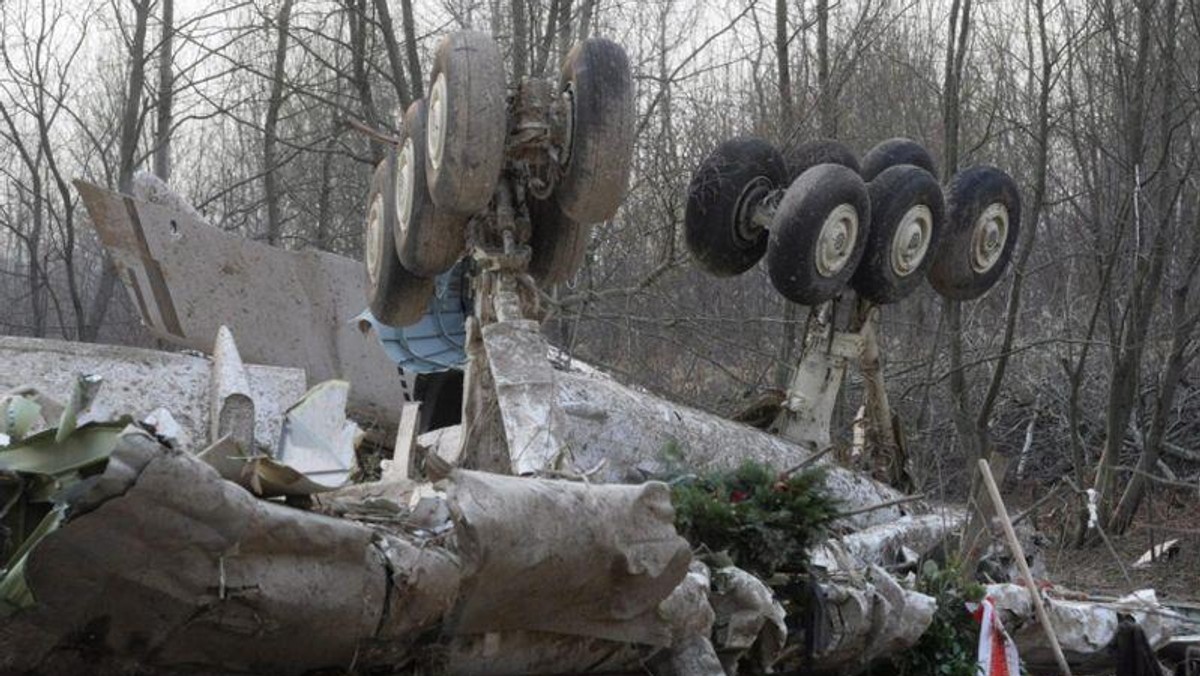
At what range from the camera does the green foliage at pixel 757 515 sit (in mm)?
6055

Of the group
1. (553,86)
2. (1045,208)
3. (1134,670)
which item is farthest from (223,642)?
(1045,208)

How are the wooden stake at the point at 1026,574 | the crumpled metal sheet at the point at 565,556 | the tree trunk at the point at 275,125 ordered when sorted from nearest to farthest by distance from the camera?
the crumpled metal sheet at the point at 565,556 → the wooden stake at the point at 1026,574 → the tree trunk at the point at 275,125

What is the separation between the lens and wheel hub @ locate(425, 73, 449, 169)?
7.55 meters

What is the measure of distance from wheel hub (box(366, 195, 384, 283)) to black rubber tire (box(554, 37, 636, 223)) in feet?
4.71

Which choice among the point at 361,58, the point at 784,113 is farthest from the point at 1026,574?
the point at 361,58

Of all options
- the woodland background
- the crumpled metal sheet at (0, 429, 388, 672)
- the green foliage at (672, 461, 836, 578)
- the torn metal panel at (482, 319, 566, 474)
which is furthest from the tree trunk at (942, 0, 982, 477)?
the crumpled metal sheet at (0, 429, 388, 672)

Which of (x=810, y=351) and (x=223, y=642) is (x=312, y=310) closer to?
(x=810, y=351)

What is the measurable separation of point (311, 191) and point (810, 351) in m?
9.79

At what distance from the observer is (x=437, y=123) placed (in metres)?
7.68

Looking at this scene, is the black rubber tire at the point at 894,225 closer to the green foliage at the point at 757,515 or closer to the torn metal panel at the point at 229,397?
the green foliage at the point at 757,515

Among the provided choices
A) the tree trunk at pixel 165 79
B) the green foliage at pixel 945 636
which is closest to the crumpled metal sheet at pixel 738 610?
the green foliage at pixel 945 636

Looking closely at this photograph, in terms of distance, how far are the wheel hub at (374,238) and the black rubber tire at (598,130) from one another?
1.43m

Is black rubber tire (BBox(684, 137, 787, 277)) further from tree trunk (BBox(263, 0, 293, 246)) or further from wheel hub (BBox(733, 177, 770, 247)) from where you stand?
tree trunk (BBox(263, 0, 293, 246))

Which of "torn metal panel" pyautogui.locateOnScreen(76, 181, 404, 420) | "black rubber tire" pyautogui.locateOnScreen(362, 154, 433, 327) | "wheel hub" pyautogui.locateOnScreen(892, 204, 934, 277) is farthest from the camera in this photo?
"torn metal panel" pyautogui.locateOnScreen(76, 181, 404, 420)
